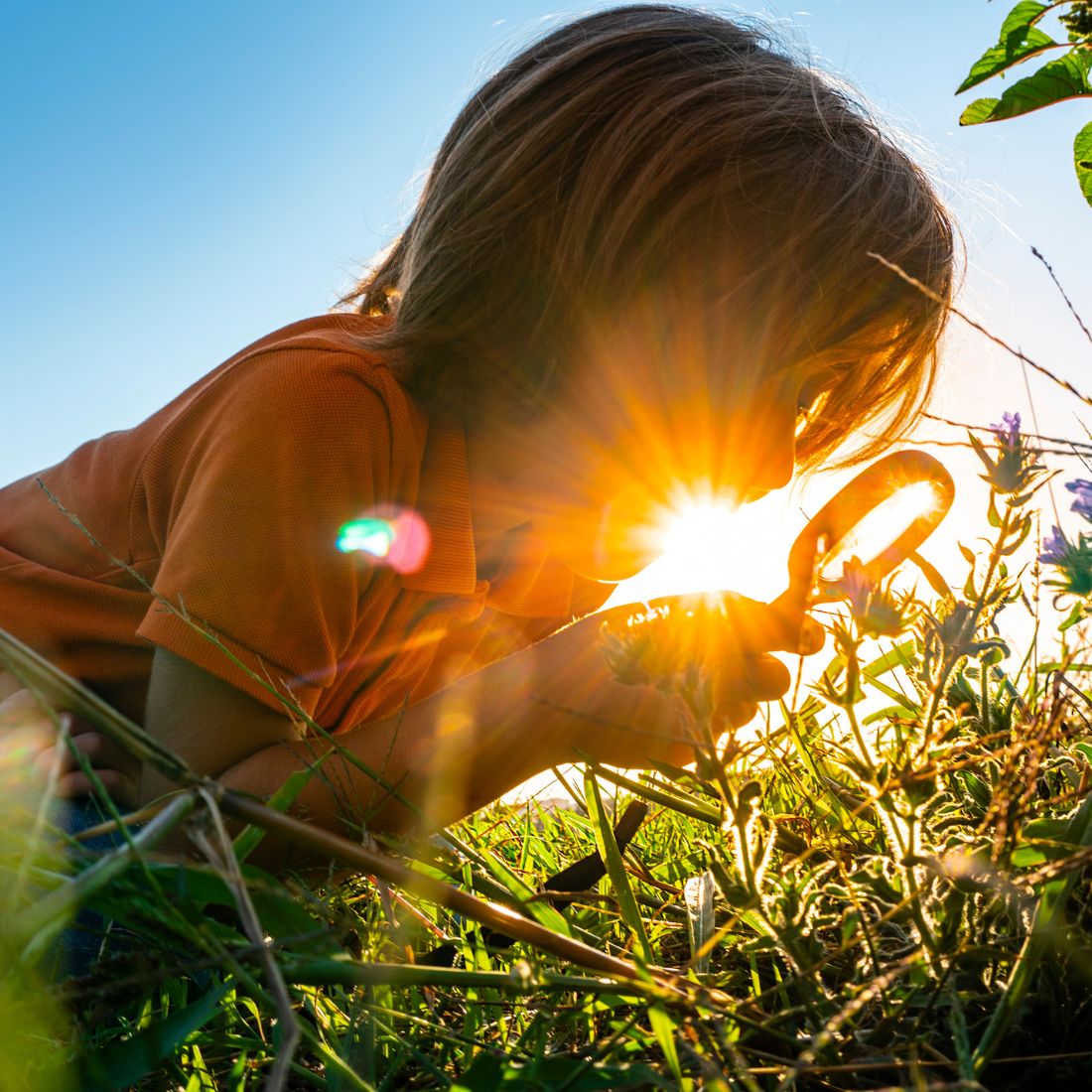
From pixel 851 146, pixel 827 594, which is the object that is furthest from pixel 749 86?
pixel 827 594

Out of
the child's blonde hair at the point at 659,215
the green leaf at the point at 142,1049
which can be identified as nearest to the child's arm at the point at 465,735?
the green leaf at the point at 142,1049

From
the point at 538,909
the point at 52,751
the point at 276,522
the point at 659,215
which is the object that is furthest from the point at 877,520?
the point at 52,751

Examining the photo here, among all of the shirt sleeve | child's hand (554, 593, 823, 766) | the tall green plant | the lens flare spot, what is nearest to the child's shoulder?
the shirt sleeve

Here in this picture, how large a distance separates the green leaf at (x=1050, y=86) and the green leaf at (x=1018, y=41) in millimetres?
22

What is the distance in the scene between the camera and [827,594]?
642mm

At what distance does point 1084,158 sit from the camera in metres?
0.80

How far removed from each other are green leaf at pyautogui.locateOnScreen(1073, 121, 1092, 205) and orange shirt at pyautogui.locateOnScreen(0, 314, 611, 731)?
2.88ft

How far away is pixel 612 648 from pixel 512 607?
1.47 meters

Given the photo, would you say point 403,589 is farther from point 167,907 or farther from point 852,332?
point 167,907

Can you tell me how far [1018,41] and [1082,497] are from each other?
429mm

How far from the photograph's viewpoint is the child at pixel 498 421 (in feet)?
3.85

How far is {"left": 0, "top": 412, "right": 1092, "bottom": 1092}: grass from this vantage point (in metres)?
0.41

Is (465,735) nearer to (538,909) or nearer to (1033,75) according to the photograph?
(538,909)

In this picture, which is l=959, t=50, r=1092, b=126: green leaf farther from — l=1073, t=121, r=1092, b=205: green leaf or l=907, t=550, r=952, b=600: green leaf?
l=907, t=550, r=952, b=600: green leaf
